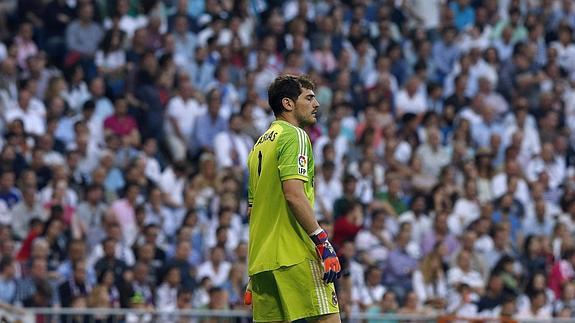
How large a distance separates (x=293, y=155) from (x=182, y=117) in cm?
1017

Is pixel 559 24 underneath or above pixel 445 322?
above

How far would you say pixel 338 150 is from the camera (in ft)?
65.5

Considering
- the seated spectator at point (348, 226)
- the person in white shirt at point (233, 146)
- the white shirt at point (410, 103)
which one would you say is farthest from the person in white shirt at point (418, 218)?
the white shirt at point (410, 103)

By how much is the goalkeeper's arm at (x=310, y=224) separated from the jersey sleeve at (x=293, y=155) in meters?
0.05

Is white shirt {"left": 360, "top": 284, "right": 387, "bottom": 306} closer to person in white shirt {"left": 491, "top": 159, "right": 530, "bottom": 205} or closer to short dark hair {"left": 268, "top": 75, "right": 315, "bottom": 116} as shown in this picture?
person in white shirt {"left": 491, "top": 159, "right": 530, "bottom": 205}

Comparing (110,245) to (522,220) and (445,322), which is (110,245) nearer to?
(445,322)

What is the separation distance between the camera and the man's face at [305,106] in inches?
387

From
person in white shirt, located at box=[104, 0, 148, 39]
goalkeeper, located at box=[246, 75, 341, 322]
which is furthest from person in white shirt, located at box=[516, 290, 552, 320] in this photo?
goalkeeper, located at box=[246, 75, 341, 322]

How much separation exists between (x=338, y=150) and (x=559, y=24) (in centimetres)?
603

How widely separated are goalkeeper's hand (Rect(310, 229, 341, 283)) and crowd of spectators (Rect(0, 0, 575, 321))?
6335 millimetres

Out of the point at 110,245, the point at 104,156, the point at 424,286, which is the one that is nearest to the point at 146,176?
the point at 104,156

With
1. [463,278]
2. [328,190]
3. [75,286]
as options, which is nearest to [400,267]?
[463,278]

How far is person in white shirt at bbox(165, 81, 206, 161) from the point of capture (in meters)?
19.5

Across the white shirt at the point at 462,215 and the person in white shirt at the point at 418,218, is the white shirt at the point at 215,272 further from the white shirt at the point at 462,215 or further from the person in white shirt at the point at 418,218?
the white shirt at the point at 462,215
